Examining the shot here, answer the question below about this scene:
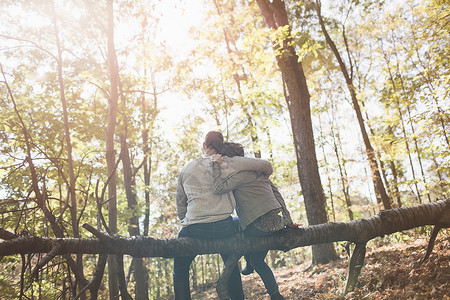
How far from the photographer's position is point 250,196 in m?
3.27

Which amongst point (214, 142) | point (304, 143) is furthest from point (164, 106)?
point (214, 142)

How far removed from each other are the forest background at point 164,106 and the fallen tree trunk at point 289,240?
0.35m

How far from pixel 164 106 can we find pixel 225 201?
14243 mm

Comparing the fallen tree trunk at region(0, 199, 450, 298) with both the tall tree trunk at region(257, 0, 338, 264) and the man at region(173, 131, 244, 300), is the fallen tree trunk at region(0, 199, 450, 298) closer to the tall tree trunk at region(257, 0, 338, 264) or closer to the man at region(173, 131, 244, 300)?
the man at region(173, 131, 244, 300)

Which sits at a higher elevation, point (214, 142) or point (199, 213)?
point (214, 142)

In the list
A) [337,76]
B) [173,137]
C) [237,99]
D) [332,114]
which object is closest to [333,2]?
[337,76]

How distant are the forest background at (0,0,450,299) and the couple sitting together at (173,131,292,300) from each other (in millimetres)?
914

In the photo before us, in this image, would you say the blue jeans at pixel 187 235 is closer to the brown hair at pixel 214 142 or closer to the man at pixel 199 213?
the man at pixel 199 213

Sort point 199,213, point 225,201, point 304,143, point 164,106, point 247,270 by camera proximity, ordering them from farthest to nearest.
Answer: point 164,106
point 304,143
point 247,270
point 225,201
point 199,213

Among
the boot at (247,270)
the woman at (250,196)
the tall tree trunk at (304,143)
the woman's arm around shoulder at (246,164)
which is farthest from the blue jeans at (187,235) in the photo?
the tall tree trunk at (304,143)

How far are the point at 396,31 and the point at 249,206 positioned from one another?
14.7 metres

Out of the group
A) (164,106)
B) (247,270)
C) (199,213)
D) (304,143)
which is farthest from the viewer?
(164,106)

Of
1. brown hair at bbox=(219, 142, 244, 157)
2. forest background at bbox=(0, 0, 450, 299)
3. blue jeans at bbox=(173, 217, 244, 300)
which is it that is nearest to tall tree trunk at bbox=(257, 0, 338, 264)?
forest background at bbox=(0, 0, 450, 299)

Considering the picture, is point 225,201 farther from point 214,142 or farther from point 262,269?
point 262,269
